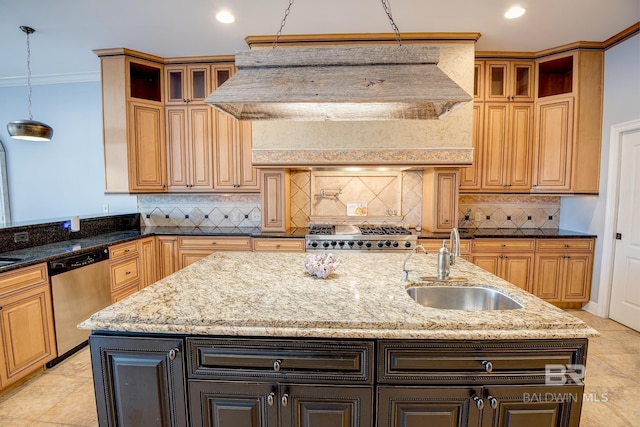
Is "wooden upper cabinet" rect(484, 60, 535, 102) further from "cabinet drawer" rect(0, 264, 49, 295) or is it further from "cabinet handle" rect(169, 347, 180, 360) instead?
"cabinet drawer" rect(0, 264, 49, 295)

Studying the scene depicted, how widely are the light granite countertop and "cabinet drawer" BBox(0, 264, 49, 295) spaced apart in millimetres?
1305

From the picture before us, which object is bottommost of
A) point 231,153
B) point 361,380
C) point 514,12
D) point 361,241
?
point 361,380

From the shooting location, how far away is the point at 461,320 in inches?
46.8

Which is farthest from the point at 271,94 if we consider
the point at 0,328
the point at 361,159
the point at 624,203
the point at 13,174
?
the point at 13,174

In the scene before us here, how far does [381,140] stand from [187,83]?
2.47m

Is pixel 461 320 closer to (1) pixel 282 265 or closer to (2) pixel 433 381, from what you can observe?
(2) pixel 433 381

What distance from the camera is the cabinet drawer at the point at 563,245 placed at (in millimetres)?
3340

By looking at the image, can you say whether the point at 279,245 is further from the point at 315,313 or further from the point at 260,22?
the point at 260,22

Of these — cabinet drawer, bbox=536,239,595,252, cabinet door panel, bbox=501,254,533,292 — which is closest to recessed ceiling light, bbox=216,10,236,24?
cabinet door panel, bbox=501,254,533,292

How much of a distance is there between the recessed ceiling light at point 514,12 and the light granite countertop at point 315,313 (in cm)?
247

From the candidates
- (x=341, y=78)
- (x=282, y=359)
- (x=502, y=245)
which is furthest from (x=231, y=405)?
(x=502, y=245)

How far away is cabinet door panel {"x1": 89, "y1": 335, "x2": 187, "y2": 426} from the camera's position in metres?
1.26

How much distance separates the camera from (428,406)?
122cm

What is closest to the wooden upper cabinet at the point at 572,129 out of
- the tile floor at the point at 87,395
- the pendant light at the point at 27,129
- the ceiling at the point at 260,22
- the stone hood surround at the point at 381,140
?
the ceiling at the point at 260,22
